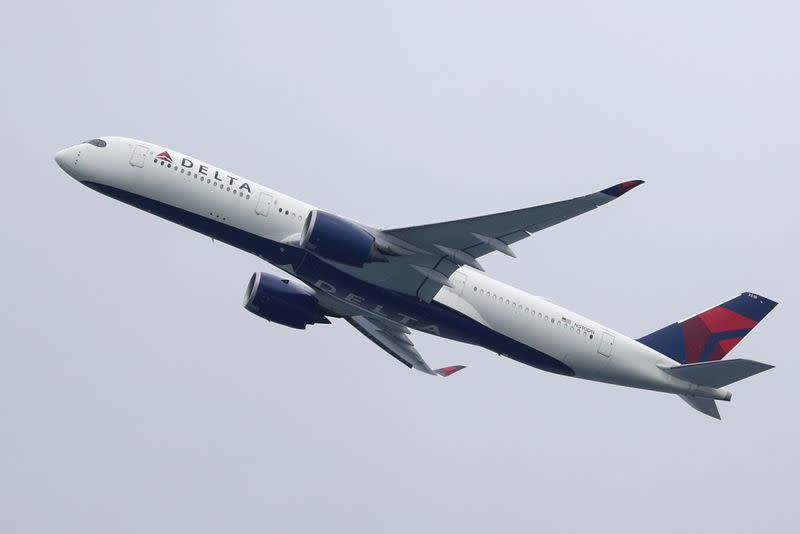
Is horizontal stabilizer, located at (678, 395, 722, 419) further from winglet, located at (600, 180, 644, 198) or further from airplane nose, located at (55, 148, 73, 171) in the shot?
airplane nose, located at (55, 148, 73, 171)

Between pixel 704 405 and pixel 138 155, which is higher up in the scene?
pixel 138 155

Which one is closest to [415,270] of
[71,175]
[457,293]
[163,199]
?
[457,293]

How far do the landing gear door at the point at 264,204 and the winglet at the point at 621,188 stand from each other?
12704 mm

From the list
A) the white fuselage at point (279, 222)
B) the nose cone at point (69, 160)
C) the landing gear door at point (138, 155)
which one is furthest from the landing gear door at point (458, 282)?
the nose cone at point (69, 160)

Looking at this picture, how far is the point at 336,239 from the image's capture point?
39656mm

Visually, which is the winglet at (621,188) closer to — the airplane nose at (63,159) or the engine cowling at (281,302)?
the engine cowling at (281,302)

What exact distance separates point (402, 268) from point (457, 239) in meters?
2.43

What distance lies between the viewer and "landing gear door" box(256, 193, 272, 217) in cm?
4116

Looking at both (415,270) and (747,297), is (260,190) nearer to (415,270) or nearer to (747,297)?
(415,270)

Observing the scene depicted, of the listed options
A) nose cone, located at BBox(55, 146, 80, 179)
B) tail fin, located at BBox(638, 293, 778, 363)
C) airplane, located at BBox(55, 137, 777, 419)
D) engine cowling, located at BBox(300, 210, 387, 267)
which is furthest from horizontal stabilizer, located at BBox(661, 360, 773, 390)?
nose cone, located at BBox(55, 146, 80, 179)

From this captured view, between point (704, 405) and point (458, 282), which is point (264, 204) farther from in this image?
point (704, 405)

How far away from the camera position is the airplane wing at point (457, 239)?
37688 mm

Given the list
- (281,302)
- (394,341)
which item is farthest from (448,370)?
(281,302)

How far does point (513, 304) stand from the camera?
43562mm
